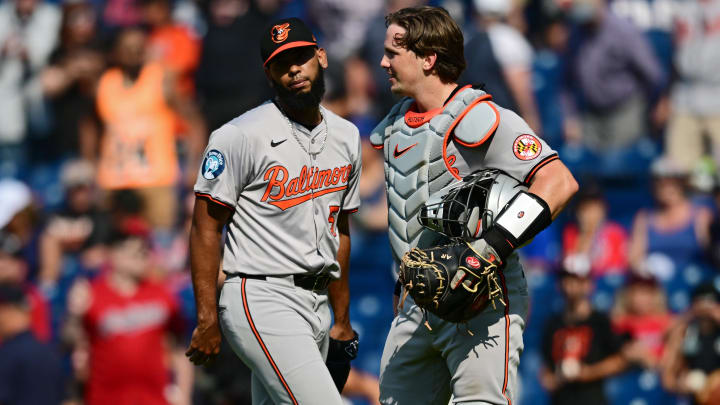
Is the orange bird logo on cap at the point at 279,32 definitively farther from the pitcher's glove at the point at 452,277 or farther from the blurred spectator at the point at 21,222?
the blurred spectator at the point at 21,222

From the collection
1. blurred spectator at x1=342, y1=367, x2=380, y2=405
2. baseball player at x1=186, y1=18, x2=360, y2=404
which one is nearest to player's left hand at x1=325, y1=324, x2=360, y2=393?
baseball player at x1=186, y1=18, x2=360, y2=404

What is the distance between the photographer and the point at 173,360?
768 cm

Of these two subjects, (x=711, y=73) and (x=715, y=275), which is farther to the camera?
(x=711, y=73)

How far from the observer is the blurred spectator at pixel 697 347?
26.3ft

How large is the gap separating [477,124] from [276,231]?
97 cm

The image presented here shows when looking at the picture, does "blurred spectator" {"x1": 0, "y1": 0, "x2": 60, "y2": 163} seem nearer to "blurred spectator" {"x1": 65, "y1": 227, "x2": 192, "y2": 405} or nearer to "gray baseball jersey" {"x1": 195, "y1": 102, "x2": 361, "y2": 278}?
"blurred spectator" {"x1": 65, "y1": 227, "x2": 192, "y2": 405}

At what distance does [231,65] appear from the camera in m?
9.94

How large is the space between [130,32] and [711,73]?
531 cm

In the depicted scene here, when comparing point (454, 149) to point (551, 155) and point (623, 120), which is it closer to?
point (551, 155)

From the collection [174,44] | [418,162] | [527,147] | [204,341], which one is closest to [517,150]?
[527,147]

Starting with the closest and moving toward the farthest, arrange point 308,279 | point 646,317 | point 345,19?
point 308,279 < point 646,317 < point 345,19

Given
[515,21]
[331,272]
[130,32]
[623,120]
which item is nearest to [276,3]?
[130,32]

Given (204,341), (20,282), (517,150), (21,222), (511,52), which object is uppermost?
(517,150)

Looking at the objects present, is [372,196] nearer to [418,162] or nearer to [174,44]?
[174,44]
